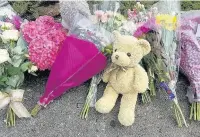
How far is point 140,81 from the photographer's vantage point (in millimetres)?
2633

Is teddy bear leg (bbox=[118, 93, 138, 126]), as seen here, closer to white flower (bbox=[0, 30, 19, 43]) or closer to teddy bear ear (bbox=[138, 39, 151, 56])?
teddy bear ear (bbox=[138, 39, 151, 56])

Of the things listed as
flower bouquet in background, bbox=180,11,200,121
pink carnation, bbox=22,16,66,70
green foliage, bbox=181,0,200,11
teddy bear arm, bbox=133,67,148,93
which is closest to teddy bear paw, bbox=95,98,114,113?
teddy bear arm, bbox=133,67,148,93

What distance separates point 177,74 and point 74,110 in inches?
28.4

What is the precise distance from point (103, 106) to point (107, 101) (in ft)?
0.15

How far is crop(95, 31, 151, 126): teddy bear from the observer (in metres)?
2.55

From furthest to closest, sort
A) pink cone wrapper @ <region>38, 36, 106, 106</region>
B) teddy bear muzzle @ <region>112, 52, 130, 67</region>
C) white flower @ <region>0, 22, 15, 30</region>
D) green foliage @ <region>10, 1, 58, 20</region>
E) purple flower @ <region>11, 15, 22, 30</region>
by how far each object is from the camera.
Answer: green foliage @ <region>10, 1, 58, 20</region>, purple flower @ <region>11, 15, 22, 30</region>, white flower @ <region>0, 22, 15, 30</region>, pink cone wrapper @ <region>38, 36, 106, 106</region>, teddy bear muzzle @ <region>112, 52, 130, 67</region>

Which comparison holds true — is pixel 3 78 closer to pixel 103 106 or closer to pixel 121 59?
pixel 103 106

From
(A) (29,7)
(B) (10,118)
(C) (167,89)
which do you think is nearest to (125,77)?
(C) (167,89)

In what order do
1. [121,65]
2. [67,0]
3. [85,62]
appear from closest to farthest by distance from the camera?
[121,65] → [85,62] → [67,0]

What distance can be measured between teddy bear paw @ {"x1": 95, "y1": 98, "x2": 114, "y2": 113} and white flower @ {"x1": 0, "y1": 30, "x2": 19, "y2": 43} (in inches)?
28.5

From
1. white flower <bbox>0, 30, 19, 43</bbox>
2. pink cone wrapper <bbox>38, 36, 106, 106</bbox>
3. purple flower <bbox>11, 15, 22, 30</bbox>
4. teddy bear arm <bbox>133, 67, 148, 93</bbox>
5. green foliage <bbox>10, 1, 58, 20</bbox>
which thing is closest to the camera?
teddy bear arm <bbox>133, 67, 148, 93</bbox>

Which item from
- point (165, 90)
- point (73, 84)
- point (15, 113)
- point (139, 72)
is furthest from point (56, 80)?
point (165, 90)

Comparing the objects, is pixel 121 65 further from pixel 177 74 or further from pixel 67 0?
pixel 67 0

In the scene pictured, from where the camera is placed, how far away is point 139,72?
8.66ft
